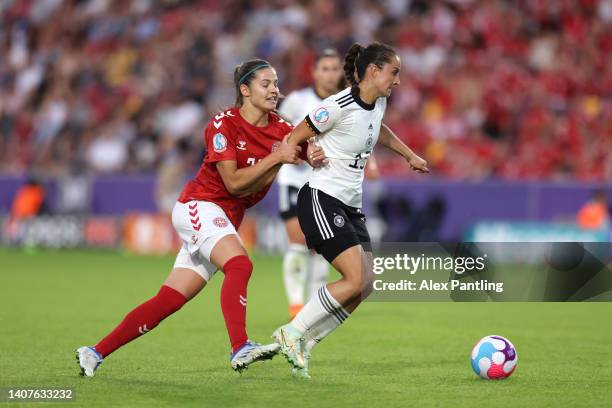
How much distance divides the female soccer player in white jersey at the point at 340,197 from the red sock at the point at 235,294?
1.03ft

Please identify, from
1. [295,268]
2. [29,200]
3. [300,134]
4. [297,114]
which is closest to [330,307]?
[300,134]

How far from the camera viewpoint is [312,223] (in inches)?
291

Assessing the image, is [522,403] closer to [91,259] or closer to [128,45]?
[91,259]

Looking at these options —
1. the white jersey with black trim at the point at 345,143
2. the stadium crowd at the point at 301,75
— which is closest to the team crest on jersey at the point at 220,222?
the white jersey with black trim at the point at 345,143

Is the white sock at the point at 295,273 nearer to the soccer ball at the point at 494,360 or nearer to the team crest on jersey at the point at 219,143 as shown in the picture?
the soccer ball at the point at 494,360

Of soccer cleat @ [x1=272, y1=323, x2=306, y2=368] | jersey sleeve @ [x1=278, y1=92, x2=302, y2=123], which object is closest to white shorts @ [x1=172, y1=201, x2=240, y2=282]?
soccer cleat @ [x1=272, y1=323, x2=306, y2=368]

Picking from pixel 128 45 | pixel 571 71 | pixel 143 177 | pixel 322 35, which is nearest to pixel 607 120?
pixel 571 71

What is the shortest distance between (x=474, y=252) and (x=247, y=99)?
191 cm

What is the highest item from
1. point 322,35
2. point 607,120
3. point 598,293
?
point 322,35

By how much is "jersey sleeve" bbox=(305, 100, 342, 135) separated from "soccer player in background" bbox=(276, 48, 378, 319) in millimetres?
3337

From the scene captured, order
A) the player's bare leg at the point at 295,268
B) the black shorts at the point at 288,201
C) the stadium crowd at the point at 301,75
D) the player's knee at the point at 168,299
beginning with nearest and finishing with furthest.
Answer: the player's knee at the point at 168,299 < the player's bare leg at the point at 295,268 < the black shorts at the point at 288,201 < the stadium crowd at the point at 301,75

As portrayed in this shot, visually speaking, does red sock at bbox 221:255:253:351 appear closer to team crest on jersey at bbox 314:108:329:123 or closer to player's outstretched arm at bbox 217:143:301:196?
player's outstretched arm at bbox 217:143:301:196

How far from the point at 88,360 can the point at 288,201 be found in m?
4.10

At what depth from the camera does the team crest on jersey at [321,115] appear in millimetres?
7254
